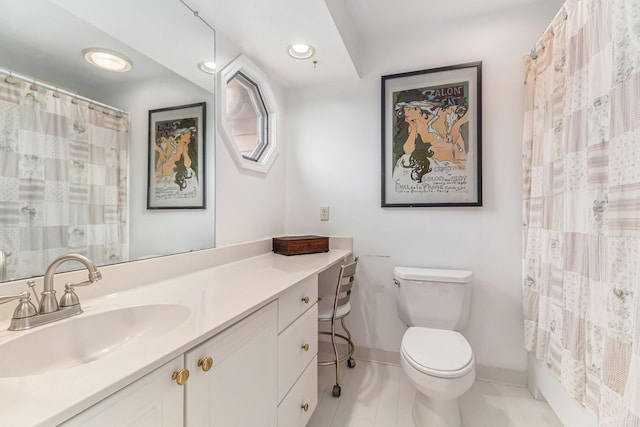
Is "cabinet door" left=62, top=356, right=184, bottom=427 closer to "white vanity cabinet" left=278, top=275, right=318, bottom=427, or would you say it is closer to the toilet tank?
"white vanity cabinet" left=278, top=275, right=318, bottom=427

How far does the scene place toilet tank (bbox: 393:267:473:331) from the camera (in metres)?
1.75

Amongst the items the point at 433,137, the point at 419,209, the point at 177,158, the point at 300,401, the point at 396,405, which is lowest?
the point at 396,405

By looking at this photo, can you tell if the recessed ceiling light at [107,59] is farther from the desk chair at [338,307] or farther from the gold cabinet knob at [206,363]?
the desk chair at [338,307]

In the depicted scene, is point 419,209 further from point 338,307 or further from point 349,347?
point 349,347

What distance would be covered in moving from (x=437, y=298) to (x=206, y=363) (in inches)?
56.9

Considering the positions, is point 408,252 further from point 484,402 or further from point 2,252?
point 2,252

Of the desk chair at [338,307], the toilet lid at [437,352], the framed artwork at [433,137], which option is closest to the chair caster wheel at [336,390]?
the desk chair at [338,307]

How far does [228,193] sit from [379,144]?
111 centimetres

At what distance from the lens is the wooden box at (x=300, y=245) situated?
1871 millimetres

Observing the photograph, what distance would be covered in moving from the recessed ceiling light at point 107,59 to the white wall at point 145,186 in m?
0.07

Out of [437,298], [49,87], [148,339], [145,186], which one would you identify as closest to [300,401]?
[148,339]

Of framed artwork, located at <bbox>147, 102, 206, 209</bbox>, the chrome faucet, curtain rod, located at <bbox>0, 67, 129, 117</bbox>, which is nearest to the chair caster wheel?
framed artwork, located at <bbox>147, 102, 206, 209</bbox>

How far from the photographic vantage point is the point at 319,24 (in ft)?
5.03

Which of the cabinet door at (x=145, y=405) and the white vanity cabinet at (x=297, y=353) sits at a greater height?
the cabinet door at (x=145, y=405)
